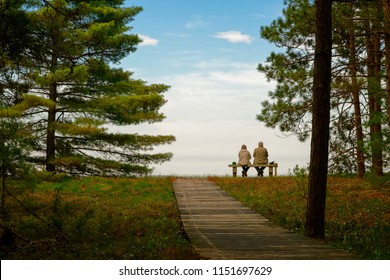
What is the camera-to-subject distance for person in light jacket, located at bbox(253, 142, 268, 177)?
23.8 m

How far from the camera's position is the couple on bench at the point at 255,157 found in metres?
23.9

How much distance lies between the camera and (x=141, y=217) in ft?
40.0

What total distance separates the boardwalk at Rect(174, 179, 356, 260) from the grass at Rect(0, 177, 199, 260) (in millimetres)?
338

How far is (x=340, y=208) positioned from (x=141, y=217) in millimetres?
5722

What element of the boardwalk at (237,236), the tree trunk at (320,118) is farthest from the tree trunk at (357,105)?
the tree trunk at (320,118)

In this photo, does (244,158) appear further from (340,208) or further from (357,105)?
(340,208)

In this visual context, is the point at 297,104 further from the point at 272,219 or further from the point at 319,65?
the point at 319,65

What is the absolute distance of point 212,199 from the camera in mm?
14734

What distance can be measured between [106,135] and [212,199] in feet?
41.0

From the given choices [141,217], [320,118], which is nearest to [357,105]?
[320,118]

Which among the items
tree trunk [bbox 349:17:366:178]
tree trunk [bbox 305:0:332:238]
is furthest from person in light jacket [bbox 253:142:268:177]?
tree trunk [bbox 305:0:332:238]

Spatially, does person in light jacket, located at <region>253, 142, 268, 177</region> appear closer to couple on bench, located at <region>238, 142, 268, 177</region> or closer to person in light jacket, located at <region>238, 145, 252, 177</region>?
couple on bench, located at <region>238, 142, 268, 177</region>

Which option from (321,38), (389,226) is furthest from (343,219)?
(321,38)

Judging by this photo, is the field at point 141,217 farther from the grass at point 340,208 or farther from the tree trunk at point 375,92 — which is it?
the tree trunk at point 375,92
